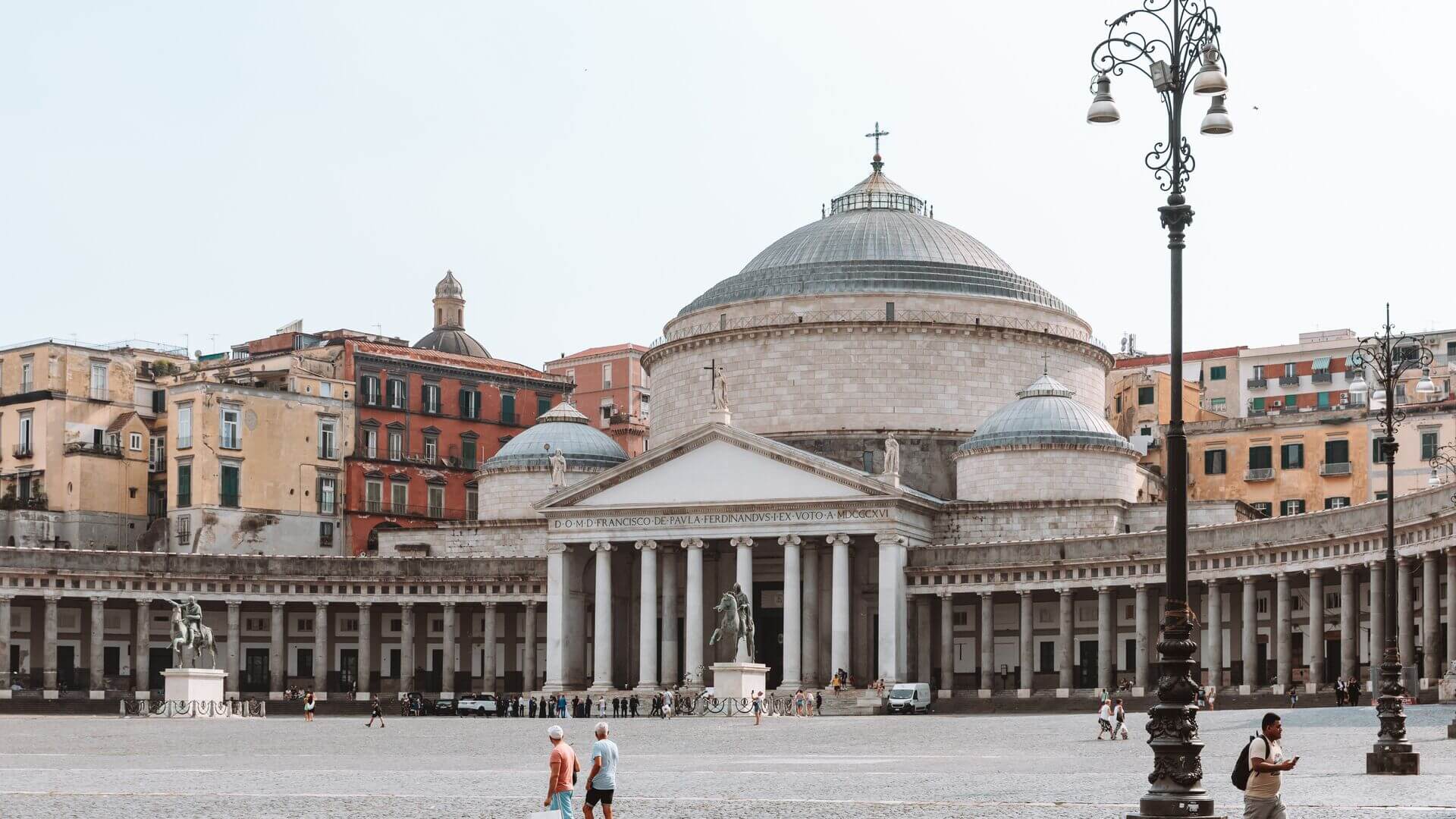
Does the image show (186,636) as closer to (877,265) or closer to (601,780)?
(877,265)

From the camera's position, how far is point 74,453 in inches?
3927

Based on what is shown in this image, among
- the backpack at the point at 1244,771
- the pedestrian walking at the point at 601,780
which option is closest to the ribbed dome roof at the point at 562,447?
the pedestrian walking at the point at 601,780

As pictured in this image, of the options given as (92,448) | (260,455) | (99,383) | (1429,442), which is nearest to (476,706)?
(260,455)

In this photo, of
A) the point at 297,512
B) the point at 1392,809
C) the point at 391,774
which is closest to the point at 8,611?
the point at 297,512

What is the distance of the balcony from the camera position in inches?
3927

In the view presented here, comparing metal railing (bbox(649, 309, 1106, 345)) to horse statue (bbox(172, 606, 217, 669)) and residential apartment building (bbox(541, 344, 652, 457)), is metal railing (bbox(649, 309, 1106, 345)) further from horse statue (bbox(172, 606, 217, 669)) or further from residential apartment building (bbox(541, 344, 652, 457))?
residential apartment building (bbox(541, 344, 652, 457))

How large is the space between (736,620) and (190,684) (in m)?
17.8

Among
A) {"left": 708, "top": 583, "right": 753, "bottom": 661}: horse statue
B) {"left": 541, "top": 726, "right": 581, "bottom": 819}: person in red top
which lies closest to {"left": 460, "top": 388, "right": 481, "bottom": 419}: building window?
{"left": 708, "top": 583, "right": 753, "bottom": 661}: horse statue

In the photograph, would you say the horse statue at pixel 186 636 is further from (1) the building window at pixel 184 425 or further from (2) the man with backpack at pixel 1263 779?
(2) the man with backpack at pixel 1263 779

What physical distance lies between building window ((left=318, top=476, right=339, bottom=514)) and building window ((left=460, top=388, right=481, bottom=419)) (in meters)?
9.75

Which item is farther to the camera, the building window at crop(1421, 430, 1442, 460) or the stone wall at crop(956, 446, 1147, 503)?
the building window at crop(1421, 430, 1442, 460)

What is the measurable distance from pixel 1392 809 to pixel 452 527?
2790 inches

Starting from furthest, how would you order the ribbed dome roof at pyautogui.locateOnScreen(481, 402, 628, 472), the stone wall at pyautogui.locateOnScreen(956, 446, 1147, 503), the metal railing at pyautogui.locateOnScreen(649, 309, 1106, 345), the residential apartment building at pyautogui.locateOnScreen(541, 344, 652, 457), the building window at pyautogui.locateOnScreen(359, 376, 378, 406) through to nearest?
the residential apartment building at pyautogui.locateOnScreen(541, 344, 652, 457), the building window at pyautogui.locateOnScreen(359, 376, 378, 406), the ribbed dome roof at pyautogui.locateOnScreen(481, 402, 628, 472), the metal railing at pyautogui.locateOnScreen(649, 309, 1106, 345), the stone wall at pyautogui.locateOnScreen(956, 446, 1147, 503)

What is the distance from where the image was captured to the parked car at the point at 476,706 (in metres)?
82.2
